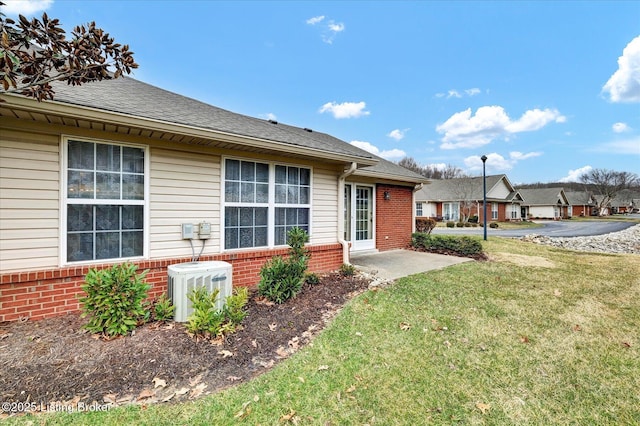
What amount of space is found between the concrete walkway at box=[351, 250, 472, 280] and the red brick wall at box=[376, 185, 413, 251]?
47 cm

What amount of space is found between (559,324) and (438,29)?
13.0 m

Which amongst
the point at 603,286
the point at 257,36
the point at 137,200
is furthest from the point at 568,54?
the point at 137,200

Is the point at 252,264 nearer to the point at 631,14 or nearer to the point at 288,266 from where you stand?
the point at 288,266

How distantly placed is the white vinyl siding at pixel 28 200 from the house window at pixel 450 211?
113 feet

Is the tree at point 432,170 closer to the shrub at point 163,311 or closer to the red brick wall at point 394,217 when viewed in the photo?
the red brick wall at point 394,217

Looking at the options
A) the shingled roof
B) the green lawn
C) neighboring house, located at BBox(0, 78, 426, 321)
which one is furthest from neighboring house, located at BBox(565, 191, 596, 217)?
the shingled roof

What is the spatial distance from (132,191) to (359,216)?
21.5 feet

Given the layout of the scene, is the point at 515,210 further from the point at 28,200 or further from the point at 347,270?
the point at 28,200

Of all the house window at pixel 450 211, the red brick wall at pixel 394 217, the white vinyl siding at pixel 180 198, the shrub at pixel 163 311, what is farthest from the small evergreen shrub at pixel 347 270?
the house window at pixel 450 211

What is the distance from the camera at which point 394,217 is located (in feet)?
34.0

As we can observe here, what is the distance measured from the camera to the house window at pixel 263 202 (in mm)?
5477

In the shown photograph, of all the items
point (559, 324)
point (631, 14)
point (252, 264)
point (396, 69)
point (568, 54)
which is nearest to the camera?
point (559, 324)

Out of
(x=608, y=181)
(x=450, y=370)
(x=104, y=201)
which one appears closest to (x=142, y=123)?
(x=104, y=201)

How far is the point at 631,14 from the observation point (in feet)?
32.4
